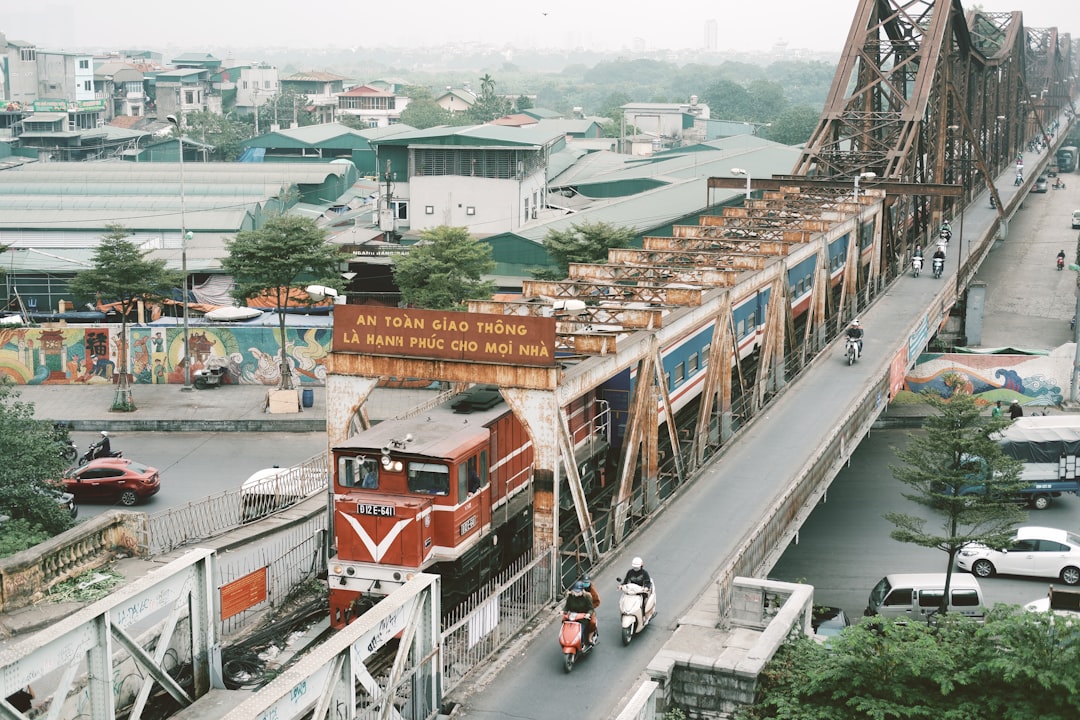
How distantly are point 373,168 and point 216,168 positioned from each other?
25.5 meters

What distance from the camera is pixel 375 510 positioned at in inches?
864

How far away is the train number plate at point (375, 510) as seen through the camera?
861 inches

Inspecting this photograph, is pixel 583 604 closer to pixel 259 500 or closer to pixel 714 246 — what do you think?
pixel 259 500

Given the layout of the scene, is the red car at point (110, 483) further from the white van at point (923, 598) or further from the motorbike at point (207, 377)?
the white van at point (923, 598)

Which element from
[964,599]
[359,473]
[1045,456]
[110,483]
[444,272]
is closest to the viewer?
[359,473]

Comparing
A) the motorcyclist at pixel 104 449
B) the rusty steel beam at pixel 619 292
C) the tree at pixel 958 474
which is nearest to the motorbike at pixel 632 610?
Result: the rusty steel beam at pixel 619 292

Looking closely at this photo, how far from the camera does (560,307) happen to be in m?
27.4

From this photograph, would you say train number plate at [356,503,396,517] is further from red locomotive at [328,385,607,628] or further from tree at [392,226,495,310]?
tree at [392,226,495,310]

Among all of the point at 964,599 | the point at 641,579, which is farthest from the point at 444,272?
the point at 641,579

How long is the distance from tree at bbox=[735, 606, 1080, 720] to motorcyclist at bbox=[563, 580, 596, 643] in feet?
9.81

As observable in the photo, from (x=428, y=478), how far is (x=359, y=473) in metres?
1.34

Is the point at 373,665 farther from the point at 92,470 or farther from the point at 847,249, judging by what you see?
the point at 847,249

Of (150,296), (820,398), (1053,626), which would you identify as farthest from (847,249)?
(1053,626)

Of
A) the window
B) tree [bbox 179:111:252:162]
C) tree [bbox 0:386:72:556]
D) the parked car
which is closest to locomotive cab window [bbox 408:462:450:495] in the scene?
the parked car
